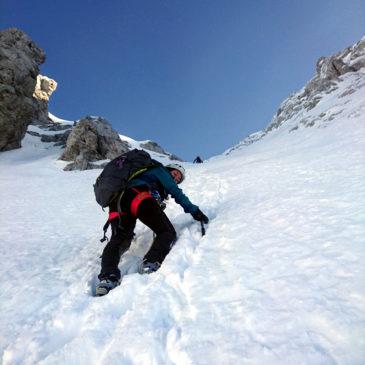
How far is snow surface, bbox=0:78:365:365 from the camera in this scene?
8.48ft

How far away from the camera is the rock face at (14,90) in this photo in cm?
5162

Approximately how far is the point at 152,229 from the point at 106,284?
136 centimetres

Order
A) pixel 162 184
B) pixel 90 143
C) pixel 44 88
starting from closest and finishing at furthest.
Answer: pixel 162 184 < pixel 90 143 < pixel 44 88

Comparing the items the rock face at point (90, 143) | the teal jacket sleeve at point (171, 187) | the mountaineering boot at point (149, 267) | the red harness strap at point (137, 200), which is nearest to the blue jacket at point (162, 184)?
the teal jacket sleeve at point (171, 187)

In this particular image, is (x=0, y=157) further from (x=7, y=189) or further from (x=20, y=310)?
(x=20, y=310)

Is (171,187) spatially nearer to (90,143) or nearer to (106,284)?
(106,284)

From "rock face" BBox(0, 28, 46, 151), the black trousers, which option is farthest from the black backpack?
"rock face" BBox(0, 28, 46, 151)

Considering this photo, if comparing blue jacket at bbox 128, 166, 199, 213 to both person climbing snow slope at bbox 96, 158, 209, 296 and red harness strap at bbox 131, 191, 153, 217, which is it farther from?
red harness strap at bbox 131, 191, 153, 217

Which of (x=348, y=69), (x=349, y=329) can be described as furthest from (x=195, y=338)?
→ (x=348, y=69)

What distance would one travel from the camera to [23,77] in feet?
177

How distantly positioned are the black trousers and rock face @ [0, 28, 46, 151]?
53762mm

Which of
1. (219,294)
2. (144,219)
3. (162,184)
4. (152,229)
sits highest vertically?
(162,184)

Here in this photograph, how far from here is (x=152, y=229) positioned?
5410 mm

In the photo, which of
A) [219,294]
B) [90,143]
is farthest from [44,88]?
[219,294]
